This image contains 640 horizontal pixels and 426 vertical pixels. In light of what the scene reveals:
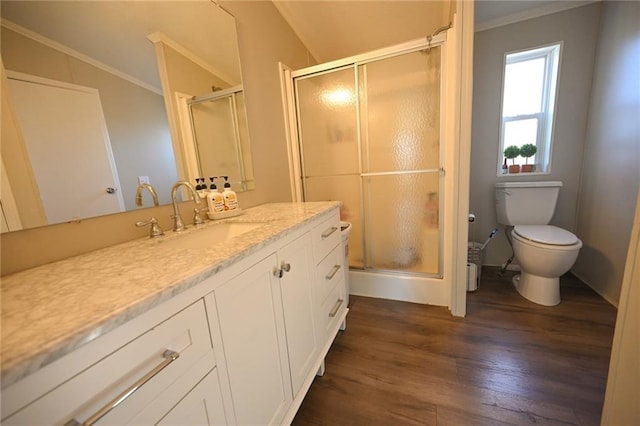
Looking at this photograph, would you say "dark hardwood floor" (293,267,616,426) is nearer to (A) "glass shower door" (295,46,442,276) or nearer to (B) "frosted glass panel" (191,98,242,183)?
(A) "glass shower door" (295,46,442,276)

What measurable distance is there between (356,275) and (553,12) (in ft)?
8.53

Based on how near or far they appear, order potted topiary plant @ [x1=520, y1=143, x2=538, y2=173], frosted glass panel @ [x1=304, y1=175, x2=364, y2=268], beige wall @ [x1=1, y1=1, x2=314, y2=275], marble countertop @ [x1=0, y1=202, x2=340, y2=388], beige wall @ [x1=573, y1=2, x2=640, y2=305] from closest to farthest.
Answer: marble countertop @ [x1=0, y1=202, x2=340, y2=388], beige wall @ [x1=1, y1=1, x2=314, y2=275], beige wall @ [x1=573, y1=2, x2=640, y2=305], frosted glass panel @ [x1=304, y1=175, x2=364, y2=268], potted topiary plant @ [x1=520, y1=143, x2=538, y2=173]

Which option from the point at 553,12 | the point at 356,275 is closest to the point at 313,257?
the point at 356,275

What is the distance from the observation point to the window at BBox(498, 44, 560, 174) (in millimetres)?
2043

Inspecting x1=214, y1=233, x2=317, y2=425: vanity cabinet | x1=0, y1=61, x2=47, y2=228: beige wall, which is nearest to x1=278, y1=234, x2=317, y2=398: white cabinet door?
x1=214, y1=233, x2=317, y2=425: vanity cabinet

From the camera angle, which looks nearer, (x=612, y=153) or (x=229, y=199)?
(x=229, y=199)

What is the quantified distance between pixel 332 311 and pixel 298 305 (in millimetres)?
419

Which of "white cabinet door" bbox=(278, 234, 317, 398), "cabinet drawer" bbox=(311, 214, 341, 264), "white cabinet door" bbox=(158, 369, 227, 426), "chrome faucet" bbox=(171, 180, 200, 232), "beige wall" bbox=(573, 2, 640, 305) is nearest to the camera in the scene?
"white cabinet door" bbox=(158, 369, 227, 426)

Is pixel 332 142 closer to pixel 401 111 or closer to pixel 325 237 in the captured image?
pixel 401 111

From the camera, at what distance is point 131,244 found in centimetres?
89

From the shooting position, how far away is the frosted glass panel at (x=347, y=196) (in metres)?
2.01

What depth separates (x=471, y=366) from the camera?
4.20 ft

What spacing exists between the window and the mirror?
244 cm

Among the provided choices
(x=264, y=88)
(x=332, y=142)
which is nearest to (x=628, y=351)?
(x=332, y=142)
